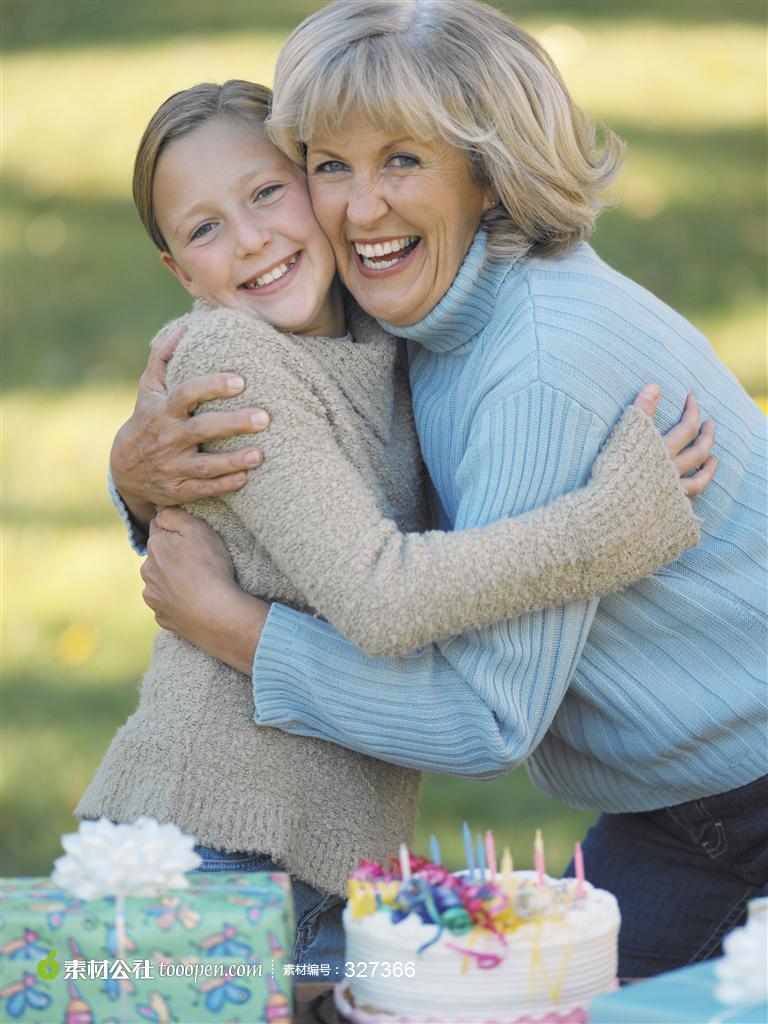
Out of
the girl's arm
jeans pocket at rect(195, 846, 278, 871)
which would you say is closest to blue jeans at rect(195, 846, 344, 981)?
jeans pocket at rect(195, 846, 278, 871)

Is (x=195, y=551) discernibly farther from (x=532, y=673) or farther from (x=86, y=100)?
(x=86, y=100)

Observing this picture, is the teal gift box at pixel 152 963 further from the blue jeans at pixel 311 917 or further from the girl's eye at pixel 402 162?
the girl's eye at pixel 402 162

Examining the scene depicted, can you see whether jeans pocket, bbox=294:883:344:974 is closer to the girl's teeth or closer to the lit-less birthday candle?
the lit-less birthday candle

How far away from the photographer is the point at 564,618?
77.9 inches

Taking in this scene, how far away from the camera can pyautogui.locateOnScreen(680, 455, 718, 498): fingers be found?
2.06 metres

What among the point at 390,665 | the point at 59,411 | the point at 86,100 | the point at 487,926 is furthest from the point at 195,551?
the point at 86,100

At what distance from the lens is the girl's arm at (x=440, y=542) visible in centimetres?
186

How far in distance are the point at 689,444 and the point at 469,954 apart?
2.95 ft

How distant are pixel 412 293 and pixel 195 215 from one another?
37cm

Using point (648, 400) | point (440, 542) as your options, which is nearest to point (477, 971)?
point (440, 542)

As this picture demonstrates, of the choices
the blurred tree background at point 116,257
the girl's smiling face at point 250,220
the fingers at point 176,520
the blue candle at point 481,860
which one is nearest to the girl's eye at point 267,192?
the girl's smiling face at point 250,220

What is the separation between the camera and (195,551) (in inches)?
85.3

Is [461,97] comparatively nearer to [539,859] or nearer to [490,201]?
[490,201]

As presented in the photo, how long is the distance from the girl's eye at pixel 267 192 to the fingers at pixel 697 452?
2.45 feet
